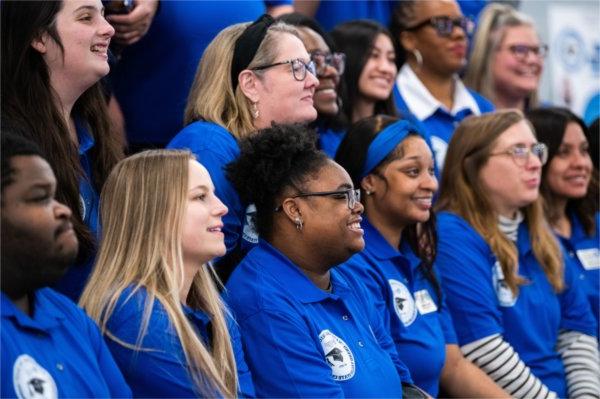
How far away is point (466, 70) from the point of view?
6.66m

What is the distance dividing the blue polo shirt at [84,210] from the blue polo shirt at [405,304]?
0.95m

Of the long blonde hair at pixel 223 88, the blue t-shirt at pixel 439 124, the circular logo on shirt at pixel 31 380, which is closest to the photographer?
the circular logo on shirt at pixel 31 380

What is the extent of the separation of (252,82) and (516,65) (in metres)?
2.74

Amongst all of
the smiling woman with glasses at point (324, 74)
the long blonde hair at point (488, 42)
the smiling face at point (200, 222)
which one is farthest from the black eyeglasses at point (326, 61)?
the long blonde hair at point (488, 42)

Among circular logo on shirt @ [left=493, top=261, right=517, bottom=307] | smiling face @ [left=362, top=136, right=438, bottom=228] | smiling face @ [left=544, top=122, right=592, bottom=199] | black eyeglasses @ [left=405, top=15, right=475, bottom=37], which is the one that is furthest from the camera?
black eyeglasses @ [left=405, top=15, right=475, bottom=37]

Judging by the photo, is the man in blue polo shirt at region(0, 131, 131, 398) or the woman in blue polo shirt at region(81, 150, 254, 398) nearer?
the man in blue polo shirt at region(0, 131, 131, 398)

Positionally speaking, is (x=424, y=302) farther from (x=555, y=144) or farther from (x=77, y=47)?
(x=77, y=47)

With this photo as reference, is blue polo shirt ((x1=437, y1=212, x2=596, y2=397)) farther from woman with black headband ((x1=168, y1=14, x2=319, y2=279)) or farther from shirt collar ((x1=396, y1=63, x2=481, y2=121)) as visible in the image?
shirt collar ((x1=396, y1=63, x2=481, y2=121))

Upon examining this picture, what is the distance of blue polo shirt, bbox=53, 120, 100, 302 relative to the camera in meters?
3.34

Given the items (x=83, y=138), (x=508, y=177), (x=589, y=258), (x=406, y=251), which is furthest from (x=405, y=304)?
(x=589, y=258)

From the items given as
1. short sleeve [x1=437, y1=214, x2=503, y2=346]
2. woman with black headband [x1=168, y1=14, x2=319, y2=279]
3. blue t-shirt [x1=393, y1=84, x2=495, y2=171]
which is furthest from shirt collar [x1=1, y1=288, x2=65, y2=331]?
blue t-shirt [x1=393, y1=84, x2=495, y2=171]

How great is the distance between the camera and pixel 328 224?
366 cm

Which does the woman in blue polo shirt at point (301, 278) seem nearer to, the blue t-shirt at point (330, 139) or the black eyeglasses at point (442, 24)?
the blue t-shirt at point (330, 139)

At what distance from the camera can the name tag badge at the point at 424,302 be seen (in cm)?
432
